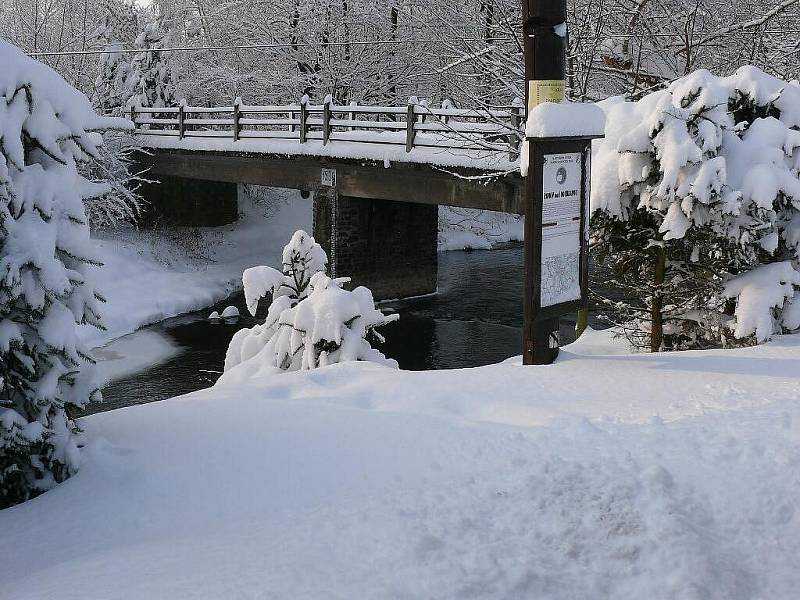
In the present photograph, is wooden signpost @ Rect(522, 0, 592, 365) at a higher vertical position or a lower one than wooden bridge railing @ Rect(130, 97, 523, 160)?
lower

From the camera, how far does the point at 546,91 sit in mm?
7461

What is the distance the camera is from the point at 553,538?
4.50 meters

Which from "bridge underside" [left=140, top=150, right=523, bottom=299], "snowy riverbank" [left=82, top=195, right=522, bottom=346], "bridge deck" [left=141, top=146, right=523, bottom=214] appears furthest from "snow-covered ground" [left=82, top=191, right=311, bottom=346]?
"bridge underside" [left=140, top=150, right=523, bottom=299]

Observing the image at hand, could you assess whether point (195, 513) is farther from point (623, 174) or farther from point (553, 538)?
point (623, 174)

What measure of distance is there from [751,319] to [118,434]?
5.73 m

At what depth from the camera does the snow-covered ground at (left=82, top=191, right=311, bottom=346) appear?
2342 centimetres

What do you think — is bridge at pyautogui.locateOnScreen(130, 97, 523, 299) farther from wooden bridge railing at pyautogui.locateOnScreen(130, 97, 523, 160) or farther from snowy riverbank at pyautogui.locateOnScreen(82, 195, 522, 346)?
snowy riverbank at pyautogui.locateOnScreen(82, 195, 522, 346)

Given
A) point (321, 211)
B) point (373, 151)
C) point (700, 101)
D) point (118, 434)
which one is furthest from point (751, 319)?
point (321, 211)

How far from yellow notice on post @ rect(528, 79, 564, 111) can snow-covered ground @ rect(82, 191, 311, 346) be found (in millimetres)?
15083

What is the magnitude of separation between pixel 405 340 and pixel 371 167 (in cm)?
405

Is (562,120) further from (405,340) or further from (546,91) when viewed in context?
(405,340)

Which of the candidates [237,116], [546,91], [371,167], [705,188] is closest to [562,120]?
[546,91]

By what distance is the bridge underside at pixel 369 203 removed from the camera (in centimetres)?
2070

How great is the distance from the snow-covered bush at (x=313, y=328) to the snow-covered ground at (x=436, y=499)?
12.3 feet
